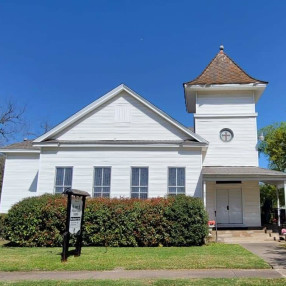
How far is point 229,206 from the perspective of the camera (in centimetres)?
1998

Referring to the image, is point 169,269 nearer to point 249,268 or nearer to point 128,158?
point 249,268

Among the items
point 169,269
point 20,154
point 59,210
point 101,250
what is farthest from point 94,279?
point 20,154

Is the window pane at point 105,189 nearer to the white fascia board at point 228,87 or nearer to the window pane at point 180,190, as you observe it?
the window pane at point 180,190

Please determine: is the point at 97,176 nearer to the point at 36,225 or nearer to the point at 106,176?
the point at 106,176

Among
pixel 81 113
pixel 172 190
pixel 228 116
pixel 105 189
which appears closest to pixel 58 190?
pixel 105 189

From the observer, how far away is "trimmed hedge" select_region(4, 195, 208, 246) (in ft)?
46.3

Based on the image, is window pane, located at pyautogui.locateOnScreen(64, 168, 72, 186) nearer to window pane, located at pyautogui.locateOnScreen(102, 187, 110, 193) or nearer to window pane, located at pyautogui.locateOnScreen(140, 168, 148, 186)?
window pane, located at pyautogui.locateOnScreen(102, 187, 110, 193)

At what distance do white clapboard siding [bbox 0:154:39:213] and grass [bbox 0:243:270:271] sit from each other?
9022mm

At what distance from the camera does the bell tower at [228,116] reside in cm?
2097

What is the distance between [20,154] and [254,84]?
1585cm

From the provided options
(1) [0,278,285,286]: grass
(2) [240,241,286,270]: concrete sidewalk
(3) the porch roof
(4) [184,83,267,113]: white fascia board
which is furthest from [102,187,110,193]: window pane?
(1) [0,278,285,286]: grass

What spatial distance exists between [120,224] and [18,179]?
10.2 meters

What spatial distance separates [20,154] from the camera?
21719mm

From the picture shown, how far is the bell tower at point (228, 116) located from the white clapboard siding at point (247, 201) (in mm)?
1482
